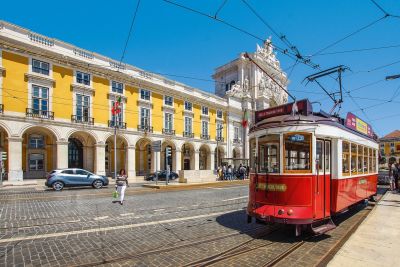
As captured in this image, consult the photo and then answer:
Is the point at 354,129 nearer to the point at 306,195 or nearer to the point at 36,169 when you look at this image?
the point at 306,195

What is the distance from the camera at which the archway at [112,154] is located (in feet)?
109

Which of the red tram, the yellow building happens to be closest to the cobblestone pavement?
the red tram

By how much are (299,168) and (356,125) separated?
4.08 meters

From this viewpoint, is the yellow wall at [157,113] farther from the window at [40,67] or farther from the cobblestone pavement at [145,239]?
the cobblestone pavement at [145,239]

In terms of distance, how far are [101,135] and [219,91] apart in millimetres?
35102

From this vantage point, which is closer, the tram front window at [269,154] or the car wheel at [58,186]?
the tram front window at [269,154]

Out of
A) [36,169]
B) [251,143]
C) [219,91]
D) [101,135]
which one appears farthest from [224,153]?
[251,143]

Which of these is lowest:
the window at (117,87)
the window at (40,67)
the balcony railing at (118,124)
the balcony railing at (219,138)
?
the balcony railing at (219,138)

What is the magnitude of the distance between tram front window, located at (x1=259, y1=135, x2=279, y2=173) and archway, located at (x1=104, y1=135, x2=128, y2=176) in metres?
27.1

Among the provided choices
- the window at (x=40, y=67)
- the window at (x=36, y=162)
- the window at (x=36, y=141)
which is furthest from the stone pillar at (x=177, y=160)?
the window at (x=40, y=67)

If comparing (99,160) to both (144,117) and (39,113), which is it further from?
(144,117)

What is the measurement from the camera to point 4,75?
2292 centimetres

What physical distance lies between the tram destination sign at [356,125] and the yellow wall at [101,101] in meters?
26.2

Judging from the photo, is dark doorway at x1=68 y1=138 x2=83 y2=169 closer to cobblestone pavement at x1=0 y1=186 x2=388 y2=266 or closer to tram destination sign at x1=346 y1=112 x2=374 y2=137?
A: cobblestone pavement at x1=0 y1=186 x2=388 y2=266
